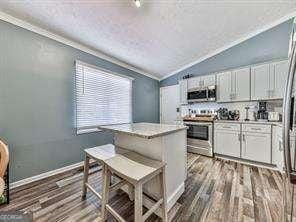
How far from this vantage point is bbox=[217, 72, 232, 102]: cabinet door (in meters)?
3.69

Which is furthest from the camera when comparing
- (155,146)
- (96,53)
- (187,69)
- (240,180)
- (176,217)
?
(187,69)

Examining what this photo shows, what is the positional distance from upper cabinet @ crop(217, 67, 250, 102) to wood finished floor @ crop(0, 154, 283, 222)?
1697 mm

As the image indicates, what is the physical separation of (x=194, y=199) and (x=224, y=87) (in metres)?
2.84

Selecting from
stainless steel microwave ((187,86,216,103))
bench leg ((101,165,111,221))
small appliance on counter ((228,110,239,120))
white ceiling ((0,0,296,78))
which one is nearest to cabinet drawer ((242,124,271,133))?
small appliance on counter ((228,110,239,120))

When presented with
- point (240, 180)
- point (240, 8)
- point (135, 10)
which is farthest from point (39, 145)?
point (240, 8)

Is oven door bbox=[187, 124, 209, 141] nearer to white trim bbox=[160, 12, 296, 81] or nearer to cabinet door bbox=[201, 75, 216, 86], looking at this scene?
cabinet door bbox=[201, 75, 216, 86]

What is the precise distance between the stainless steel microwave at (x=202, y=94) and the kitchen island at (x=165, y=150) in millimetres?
2185

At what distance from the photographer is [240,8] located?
2.58 metres

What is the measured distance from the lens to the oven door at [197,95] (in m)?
4.03

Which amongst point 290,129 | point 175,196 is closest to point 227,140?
point 175,196

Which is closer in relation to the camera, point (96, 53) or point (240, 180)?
point (240, 180)

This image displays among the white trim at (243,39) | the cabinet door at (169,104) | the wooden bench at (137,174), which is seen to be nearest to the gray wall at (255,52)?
the white trim at (243,39)

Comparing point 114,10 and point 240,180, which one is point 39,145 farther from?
point 240,180

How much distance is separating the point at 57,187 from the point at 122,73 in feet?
9.62
